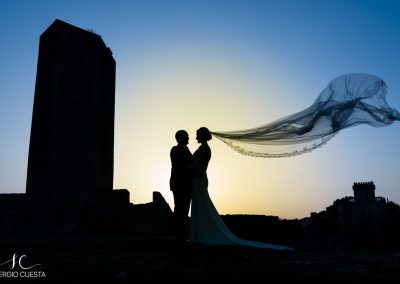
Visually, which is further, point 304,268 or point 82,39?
point 82,39

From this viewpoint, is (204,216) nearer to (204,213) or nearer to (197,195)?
(204,213)

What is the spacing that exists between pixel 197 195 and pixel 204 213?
38 cm

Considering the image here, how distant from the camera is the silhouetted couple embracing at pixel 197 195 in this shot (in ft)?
21.4

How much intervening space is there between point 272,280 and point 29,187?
18892 mm

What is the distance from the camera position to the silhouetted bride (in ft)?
23.3

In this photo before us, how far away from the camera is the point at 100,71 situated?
21.4 metres

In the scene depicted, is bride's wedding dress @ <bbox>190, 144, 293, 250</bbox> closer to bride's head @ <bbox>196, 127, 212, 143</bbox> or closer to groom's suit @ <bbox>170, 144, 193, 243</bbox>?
bride's head @ <bbox>196, 127, 212, 143</bbox>

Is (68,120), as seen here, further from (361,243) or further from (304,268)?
(304,268)

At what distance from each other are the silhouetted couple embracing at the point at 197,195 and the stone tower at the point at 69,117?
1277 centimetres

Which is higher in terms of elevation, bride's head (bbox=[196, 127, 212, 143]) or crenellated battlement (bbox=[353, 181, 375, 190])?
bride's head (bbox=[196, 127, 212, 143])

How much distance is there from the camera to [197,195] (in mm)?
7262

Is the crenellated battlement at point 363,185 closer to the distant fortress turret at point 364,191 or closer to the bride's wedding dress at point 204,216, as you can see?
the distant fortress turret at point 364,191

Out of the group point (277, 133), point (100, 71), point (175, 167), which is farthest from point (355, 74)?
point (100, 71)

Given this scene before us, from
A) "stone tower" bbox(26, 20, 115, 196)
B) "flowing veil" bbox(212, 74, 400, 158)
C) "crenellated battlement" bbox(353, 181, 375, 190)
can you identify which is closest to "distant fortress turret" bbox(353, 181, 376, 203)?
"crenellated battlement" bbox(353, 181, 375, 190)
